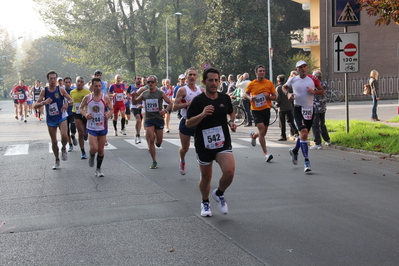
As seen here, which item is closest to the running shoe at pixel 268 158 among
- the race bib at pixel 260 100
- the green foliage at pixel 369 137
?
the race bib at pixel 260 100

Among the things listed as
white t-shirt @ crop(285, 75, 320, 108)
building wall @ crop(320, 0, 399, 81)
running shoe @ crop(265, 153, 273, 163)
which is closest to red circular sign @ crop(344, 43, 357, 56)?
white t-shirt @ crop(285, 75, 320, 108)

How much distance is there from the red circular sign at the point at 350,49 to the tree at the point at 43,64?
99.7 m

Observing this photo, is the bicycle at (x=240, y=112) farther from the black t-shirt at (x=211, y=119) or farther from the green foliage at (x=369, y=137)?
the black t-shirt at (x=211, y=119)

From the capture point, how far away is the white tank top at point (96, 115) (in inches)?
400

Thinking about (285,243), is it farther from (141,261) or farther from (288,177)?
(288,177)

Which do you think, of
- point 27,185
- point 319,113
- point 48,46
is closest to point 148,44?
point 319,113

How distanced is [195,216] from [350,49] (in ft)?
30.1

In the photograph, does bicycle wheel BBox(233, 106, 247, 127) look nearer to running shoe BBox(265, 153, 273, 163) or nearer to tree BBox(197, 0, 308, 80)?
running shoe BBox(265, 153, 273, 163)

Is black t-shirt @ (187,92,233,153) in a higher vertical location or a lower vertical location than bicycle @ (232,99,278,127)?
higher

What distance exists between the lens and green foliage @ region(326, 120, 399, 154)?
1288 cm

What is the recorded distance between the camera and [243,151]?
13.6 m

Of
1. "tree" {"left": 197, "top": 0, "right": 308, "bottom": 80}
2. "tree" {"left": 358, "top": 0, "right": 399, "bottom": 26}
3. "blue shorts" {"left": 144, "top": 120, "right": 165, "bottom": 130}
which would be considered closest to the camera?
"tree" {"left": 358, "top": 0, "right": 399, "bottom": 26}

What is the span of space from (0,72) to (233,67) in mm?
67042

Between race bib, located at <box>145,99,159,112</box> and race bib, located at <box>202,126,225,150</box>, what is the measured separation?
4.75 metres
